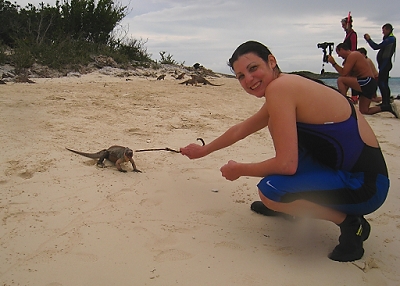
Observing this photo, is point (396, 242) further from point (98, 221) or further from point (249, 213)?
point (98, 221)

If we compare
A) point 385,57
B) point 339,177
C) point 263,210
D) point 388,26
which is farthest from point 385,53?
point 339,177

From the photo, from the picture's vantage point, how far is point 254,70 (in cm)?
185

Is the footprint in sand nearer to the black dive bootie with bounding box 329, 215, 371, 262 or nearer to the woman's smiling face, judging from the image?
the black dive bootie with bounding box 329, 215, 371, 262

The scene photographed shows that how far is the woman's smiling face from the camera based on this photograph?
185cm

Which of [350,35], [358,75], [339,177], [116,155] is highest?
[350,35]

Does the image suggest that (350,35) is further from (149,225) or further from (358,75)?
(149,225)

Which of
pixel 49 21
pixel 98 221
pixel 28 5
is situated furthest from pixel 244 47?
pixel 28 5

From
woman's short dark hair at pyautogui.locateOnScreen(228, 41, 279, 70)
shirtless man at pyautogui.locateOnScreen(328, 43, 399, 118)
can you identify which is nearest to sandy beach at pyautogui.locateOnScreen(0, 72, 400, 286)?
woman's short dark hair at pyautogui.locateOnScreen(228, 41, 279, 70)

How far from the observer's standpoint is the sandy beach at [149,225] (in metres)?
1.66

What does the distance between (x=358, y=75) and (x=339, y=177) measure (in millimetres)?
4744

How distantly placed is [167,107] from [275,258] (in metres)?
3.62

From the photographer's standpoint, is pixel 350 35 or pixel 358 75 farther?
pixel 350 35

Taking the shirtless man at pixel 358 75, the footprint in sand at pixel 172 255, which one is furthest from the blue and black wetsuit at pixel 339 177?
the shirtless man at pixel 358 75

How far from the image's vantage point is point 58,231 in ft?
6.27
